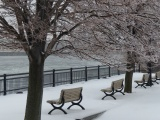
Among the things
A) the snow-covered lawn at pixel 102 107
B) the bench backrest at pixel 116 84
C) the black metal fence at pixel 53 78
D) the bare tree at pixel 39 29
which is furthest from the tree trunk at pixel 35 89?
the black metal fence at pixel 53 78

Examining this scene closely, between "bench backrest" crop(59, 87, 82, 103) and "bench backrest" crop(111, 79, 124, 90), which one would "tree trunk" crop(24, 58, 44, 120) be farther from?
"bench backrest" crop(111, 79, 124, 90)

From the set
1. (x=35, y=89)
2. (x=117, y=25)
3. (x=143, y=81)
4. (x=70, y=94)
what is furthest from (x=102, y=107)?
(x=143, y=81)

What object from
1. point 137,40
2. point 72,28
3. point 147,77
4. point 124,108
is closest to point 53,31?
point 72,28

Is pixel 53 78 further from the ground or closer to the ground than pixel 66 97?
closer to the ground

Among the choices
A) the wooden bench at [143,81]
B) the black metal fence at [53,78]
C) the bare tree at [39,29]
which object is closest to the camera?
the bare tree at [39,29]

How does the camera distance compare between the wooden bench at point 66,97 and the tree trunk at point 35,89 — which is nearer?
the tree trunk at point 35,89

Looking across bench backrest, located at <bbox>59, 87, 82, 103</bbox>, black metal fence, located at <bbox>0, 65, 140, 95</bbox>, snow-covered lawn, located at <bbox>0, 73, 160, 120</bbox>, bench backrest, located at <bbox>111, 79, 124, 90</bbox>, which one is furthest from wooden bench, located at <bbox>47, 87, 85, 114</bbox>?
black metal fence, located at <bbox>0, 65, 140, 95</bbox>

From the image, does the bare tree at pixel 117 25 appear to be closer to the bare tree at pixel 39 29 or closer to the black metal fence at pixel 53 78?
the bare tree at pixel 39 29

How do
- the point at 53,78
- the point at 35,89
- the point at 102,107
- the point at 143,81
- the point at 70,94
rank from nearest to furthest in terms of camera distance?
the point at 35,89 → the point at 70,94 → the point at 102,107 → the point at 53,78 → the point at 143,81

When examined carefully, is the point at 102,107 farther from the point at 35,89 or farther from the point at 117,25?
the point at 117,25

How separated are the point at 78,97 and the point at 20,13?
5.44m

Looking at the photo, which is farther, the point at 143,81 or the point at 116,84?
the point at 143,81

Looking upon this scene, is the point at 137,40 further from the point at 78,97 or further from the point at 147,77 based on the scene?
the point at 147,77

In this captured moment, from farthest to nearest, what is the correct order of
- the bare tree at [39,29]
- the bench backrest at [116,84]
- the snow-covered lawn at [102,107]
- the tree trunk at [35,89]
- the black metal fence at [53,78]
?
the black metal fence at [53,78] < the bench backrest at [116,84] < the snow-covered lawn at [102,107] < the tree trunk at [35,89] < the bare tree at [39,29]
